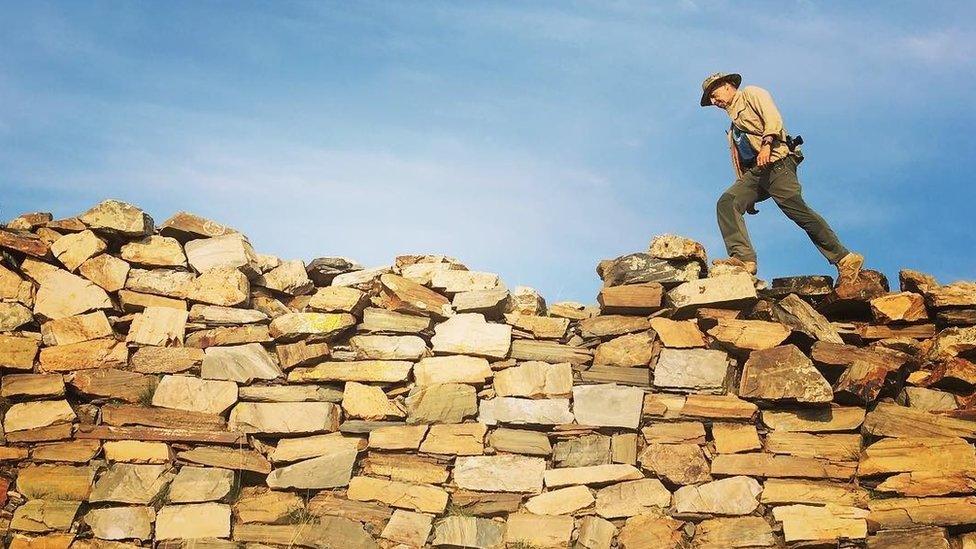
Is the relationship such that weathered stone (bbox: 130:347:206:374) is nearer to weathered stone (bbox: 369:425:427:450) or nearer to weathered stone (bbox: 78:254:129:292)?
weathered stone (bbox: 78:254:129:292)

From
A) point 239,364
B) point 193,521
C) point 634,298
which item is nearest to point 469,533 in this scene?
point 193,521

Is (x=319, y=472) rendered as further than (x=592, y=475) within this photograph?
Yes

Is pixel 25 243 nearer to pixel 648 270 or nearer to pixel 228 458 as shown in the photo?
pixel 228 458

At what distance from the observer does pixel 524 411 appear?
7.27m

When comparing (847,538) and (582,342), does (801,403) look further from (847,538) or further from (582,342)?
(582,342)

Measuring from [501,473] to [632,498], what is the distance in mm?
1141

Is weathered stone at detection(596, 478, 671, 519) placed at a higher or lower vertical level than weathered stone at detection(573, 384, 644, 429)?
lower

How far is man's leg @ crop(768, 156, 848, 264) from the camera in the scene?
26.2 feet

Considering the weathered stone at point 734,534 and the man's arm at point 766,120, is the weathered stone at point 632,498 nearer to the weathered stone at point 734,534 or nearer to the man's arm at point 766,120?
the weathered stone at point 734,534

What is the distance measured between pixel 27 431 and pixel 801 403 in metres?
7.00

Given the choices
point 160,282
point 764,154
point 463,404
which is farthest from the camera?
point 160,282

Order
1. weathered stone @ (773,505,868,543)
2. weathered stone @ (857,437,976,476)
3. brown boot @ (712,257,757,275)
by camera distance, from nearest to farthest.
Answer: weathered stone @ (773,505,868,543)
weathered stone @ (857,437,976,476)
brown boot @ (712,257,757,275)

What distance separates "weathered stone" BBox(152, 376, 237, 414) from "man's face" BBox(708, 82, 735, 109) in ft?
18.3

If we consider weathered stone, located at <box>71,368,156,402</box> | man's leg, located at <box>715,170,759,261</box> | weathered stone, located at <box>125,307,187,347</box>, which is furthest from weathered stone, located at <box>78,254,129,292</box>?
man's leg, located at <box>715,170,759,261</box>
